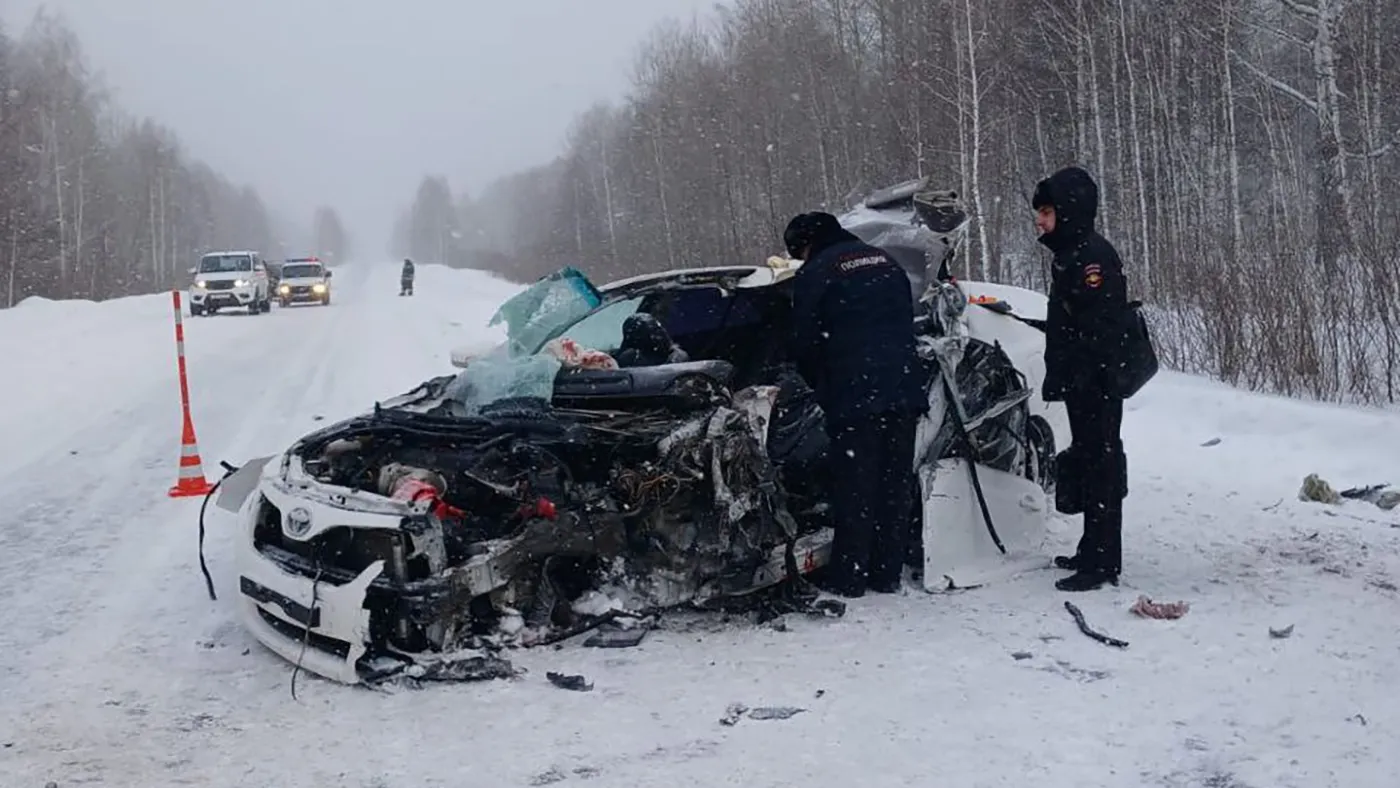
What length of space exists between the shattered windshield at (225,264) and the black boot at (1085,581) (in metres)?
26.3

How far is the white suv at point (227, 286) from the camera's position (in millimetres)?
26922

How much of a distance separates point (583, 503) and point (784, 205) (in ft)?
102

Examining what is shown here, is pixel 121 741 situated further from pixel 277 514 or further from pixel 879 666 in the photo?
pixel 879 666

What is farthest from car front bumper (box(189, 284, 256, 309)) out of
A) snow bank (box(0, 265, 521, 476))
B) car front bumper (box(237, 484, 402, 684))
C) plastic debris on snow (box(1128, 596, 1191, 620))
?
plastic debris on snow (box(1128, 596, 1191, 620))

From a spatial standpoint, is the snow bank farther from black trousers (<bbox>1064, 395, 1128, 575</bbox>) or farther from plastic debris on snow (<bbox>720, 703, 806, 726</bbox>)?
black trousers (<bbox>1064, 395, 1128, 575</bbox>)

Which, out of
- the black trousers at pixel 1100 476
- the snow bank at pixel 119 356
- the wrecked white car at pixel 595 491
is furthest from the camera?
the snow bank at pixel 119 356

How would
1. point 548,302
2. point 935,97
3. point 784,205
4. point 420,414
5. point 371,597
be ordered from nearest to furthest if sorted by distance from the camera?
point 371,597 → point 420,414 → point 548,302 → point 935,97 → point 784,205

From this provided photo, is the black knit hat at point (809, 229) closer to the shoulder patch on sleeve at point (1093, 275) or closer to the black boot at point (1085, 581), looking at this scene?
the shoulder patch on sleeve at point (1093, 275)

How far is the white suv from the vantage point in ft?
88.3

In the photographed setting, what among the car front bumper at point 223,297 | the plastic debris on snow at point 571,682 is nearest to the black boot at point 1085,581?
the plastic debris on snow at point 571,682

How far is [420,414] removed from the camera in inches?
201

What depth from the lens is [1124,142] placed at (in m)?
26.1

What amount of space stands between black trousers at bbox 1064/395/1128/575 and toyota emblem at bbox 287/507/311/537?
3340 mm

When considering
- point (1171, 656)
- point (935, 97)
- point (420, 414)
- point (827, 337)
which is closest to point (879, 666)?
point (1171, 656)
